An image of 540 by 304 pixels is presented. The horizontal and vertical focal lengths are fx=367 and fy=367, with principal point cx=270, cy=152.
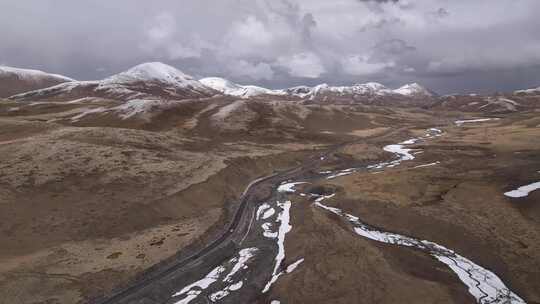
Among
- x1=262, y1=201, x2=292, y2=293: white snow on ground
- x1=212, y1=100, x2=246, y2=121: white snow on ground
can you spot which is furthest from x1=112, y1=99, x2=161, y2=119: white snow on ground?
x1=262, y1=201, x2=292, y2=293: white snow on ground

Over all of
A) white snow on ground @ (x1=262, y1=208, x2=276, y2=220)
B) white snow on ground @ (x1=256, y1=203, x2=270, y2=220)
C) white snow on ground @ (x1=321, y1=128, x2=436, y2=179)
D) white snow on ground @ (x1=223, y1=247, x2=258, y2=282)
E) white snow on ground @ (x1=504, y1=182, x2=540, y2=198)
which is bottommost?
white snow on ground @ (x1=223, y1=247, x2=258, y2=282)

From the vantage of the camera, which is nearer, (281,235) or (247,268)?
(247,268)

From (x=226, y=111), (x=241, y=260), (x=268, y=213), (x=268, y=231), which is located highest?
(x=226, y=111)

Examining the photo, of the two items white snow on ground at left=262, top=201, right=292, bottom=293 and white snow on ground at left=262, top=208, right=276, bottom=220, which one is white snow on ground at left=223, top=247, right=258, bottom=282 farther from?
white snow on ground at left=262, top=208, right=276, bottom=220

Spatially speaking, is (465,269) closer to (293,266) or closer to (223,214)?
(293,266)

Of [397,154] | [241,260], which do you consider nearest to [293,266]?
[241,260]

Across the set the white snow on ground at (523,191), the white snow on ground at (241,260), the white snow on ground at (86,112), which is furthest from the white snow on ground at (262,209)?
the white snow on ground at (86,112)
